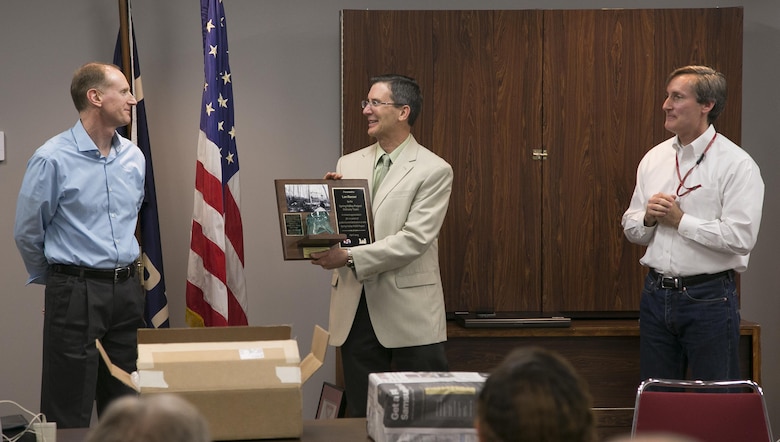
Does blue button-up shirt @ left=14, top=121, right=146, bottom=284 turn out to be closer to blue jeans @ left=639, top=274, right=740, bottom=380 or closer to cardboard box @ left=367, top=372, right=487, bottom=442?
cardboard box @ left=367, top=372, right=487, bottom=442

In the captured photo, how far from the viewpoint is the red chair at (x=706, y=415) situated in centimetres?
259

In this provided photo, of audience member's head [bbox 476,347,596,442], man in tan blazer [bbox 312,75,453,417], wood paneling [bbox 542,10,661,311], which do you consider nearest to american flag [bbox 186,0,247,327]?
man in tan blazer [bbox 312,75,453,417]

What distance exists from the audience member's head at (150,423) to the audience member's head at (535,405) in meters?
0.43

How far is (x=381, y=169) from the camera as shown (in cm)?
384

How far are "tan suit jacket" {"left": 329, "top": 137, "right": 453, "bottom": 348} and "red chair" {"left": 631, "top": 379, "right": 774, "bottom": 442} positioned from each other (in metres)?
1.25

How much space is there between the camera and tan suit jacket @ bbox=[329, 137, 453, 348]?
3678 mm

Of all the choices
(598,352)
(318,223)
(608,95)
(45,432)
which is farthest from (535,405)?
(608,95)

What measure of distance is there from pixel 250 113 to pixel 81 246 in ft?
4.71

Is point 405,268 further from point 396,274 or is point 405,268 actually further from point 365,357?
point 365,357

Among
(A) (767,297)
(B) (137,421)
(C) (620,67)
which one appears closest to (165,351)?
(B) (137,421)

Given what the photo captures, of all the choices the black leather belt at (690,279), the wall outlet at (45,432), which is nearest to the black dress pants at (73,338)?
the wall outlet at (45,432)

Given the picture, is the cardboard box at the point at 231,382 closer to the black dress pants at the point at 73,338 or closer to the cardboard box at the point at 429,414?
the cardboard box at the point at 429,414

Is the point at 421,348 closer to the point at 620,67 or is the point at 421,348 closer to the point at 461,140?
the point at 461,140

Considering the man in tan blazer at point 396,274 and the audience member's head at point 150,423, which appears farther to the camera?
the man in tan blazer at point 396,274
